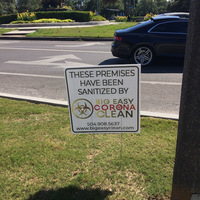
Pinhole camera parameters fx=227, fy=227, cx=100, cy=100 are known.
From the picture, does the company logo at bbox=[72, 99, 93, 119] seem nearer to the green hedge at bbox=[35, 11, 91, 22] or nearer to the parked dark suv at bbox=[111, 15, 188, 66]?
the parked dark suv at bbox=[111, 15, 188, 66]

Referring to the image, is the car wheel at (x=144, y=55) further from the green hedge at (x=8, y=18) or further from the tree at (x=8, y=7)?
the tree at (x=8, y=7)

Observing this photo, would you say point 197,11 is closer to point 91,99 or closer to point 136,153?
point 91,99

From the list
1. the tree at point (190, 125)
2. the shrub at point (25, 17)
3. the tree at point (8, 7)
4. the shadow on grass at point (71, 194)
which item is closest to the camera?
the tree at point (190, 125)

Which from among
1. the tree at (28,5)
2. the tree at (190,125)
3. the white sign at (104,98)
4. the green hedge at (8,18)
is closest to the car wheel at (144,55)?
the white sign at (104,98)

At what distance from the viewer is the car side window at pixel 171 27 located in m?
7.48

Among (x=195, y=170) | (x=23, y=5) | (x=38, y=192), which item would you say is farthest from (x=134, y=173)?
(x=23, y=5)

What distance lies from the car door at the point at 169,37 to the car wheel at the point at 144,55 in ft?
0.77

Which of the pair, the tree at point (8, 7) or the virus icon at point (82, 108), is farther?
the tree at point (8, 7)

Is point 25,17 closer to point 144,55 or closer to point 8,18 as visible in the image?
point 8,18

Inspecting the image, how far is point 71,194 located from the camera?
2393mm

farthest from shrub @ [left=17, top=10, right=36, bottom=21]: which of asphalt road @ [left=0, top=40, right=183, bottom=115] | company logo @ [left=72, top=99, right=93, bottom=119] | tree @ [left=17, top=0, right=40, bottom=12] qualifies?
tree @ [left=17, top=0, right=40, bottom=12]

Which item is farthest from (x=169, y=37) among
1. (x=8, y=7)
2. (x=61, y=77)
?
(x=8, y=7)

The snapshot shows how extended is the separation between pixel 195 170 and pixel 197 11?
1.27 m

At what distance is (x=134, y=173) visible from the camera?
2.67 m
